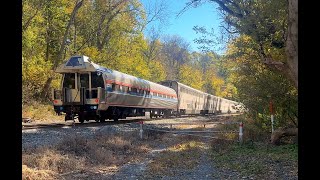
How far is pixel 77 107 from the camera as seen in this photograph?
61.3 feet

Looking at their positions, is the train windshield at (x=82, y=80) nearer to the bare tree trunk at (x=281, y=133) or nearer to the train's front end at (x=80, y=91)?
the train's front end at (x=80, y=91)

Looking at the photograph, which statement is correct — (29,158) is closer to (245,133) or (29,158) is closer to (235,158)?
(235,158)

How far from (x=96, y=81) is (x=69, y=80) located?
174 centimetres

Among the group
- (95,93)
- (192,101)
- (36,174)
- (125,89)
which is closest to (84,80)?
(95,93)

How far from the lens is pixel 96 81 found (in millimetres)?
18766

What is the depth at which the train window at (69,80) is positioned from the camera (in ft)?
62.9

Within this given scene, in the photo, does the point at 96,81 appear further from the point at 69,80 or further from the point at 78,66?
the point at 69,80

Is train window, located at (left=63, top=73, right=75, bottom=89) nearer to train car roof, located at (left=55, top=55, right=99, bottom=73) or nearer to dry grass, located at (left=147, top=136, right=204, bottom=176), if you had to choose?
train car roof, located at (left=55, top=55, right=99, bottom=73)

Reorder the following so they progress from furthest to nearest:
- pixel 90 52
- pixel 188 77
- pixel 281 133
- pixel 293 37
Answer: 1. pixel 188 77
2. pixel 90 52
3. pixel 281 133
4. pixel 293 37

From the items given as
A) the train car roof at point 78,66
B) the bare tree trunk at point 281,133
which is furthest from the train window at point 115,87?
the bare tree trunk at point 281,133

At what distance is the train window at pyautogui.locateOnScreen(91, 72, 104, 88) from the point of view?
734 inches

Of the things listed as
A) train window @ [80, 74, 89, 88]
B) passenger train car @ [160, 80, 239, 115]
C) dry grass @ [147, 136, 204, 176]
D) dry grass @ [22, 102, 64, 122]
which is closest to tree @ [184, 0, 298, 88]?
dry grass @ [147, 136, 204, 176]
